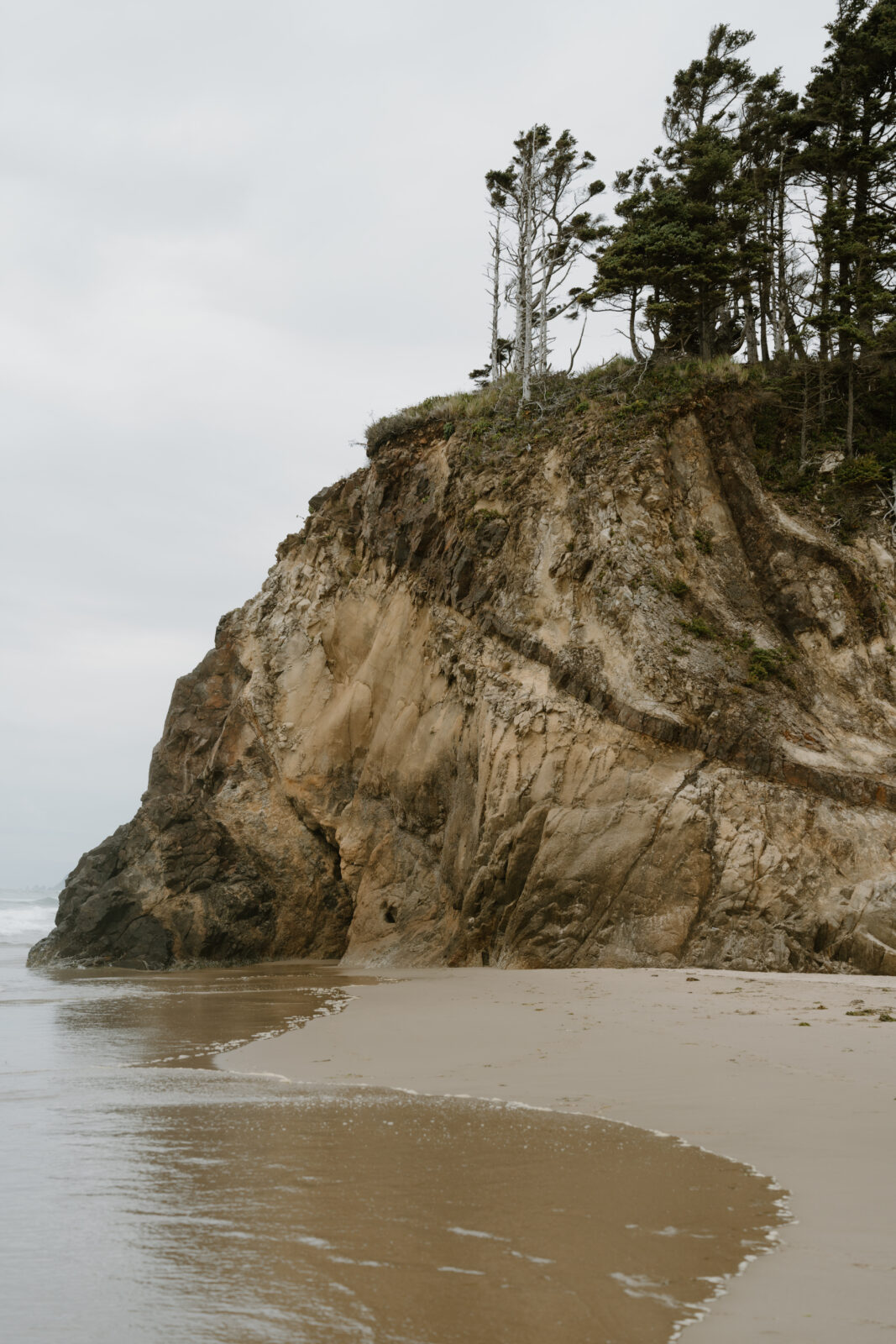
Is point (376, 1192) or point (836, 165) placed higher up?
point (836, 165)

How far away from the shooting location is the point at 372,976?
14.0 metres

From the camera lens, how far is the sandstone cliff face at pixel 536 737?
41.4 feet

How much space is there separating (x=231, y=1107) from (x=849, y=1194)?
347cm

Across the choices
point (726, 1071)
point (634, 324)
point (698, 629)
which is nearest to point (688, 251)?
point (634, 324)

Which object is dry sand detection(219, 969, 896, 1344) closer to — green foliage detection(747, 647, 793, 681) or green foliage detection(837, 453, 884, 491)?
green foliage detection(747, 647, 793, 681)

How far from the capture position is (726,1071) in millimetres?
6113

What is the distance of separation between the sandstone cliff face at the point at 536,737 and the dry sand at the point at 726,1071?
1.75 metres

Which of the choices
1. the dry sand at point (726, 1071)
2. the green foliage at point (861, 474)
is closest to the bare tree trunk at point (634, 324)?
the green foliage at point (861, 474)

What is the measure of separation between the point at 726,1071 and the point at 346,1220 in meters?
3.23

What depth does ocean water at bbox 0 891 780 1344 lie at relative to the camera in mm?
2916

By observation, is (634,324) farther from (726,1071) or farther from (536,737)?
(726,1071)

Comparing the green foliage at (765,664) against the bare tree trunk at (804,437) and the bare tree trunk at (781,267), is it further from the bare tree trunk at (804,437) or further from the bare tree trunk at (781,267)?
the bare tree trunk at (781,267)

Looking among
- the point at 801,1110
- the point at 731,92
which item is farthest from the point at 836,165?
the point at 801,1110

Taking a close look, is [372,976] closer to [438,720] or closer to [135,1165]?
[438,720]
